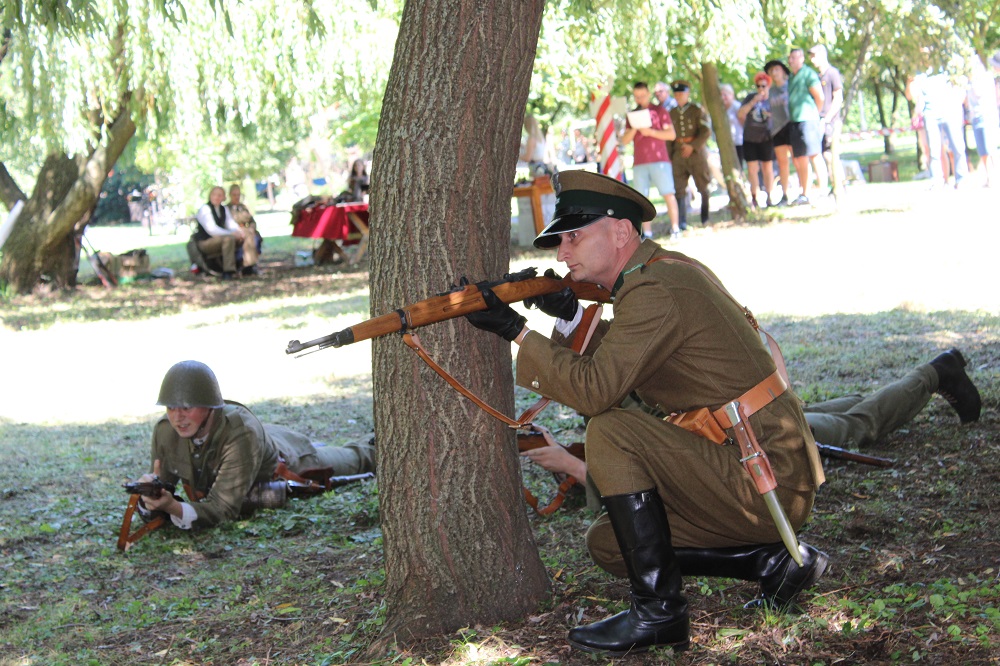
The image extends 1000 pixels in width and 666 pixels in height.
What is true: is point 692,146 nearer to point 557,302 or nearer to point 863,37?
point 863,37

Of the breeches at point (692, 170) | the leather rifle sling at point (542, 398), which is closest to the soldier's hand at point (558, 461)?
the leather rifle sling at point (542, 398)

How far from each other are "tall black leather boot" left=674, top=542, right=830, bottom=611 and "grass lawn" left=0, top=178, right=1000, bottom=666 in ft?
0.32

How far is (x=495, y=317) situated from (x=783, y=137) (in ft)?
47.3

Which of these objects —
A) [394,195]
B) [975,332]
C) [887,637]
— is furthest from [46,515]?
[975,332]

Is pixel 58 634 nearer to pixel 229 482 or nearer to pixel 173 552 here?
pixel 173 552

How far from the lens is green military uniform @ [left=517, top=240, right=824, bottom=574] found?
3.73m

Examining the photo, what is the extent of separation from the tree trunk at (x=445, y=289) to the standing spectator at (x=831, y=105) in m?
13.1

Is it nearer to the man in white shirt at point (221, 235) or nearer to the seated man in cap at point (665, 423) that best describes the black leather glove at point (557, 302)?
the seated man in cap at point (665, 423)

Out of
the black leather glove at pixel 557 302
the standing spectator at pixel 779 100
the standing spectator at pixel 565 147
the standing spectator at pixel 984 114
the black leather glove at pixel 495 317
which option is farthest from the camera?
the standing spectator at pixel 565 147

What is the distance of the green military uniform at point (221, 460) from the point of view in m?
6.10

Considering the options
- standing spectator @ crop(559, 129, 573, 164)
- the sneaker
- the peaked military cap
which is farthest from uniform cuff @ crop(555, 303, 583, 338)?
standing spectator @ crop(559, 129, 573, 164)

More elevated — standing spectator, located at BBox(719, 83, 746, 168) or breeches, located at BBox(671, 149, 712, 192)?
standing spectator, located at BBox(719, 83, 746, 168)

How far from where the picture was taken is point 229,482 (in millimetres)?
6109

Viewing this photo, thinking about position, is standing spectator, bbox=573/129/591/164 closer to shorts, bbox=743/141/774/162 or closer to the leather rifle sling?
shorts, bbox=743/141/774/162
